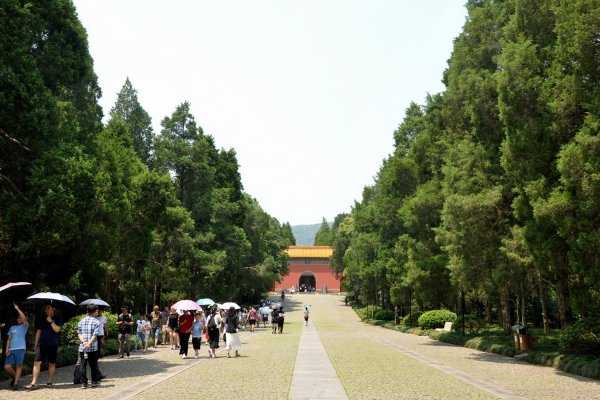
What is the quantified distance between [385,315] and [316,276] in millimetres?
57789

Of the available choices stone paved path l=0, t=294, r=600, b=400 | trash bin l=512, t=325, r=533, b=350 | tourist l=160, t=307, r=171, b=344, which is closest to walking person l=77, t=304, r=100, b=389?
stone paved path l=0, t=294, r=600, b=400

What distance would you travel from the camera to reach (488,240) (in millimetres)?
20156

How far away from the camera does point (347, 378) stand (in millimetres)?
12141

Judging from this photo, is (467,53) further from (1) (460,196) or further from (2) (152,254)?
(2) (152,254)

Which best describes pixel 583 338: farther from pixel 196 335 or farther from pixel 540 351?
pixel 196 335

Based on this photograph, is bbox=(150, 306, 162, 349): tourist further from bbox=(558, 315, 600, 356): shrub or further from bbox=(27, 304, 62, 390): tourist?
bbox=(558, 315, 600, 356): shrub

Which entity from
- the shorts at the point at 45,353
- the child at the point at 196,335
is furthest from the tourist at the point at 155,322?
the shorts at the point at 45,353

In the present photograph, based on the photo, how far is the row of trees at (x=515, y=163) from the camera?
1363cm

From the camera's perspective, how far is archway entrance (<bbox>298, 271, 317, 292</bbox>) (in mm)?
105062

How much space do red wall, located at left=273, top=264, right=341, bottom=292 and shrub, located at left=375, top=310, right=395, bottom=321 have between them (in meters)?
56.5

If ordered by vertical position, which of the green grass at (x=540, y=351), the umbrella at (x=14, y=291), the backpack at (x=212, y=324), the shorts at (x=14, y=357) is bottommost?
the green grass at (x=540, y=351)

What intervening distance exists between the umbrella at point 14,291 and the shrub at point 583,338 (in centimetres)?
1418

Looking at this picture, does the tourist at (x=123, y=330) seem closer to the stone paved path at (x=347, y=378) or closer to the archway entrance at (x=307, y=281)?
the stone paved path at (x=347, y=378)

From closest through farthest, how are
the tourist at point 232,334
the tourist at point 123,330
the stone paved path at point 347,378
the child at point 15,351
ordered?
the stone paved path at point 347,378
the child at point 15,351
the tourist at point 123,330
the tourist at point 232,334
